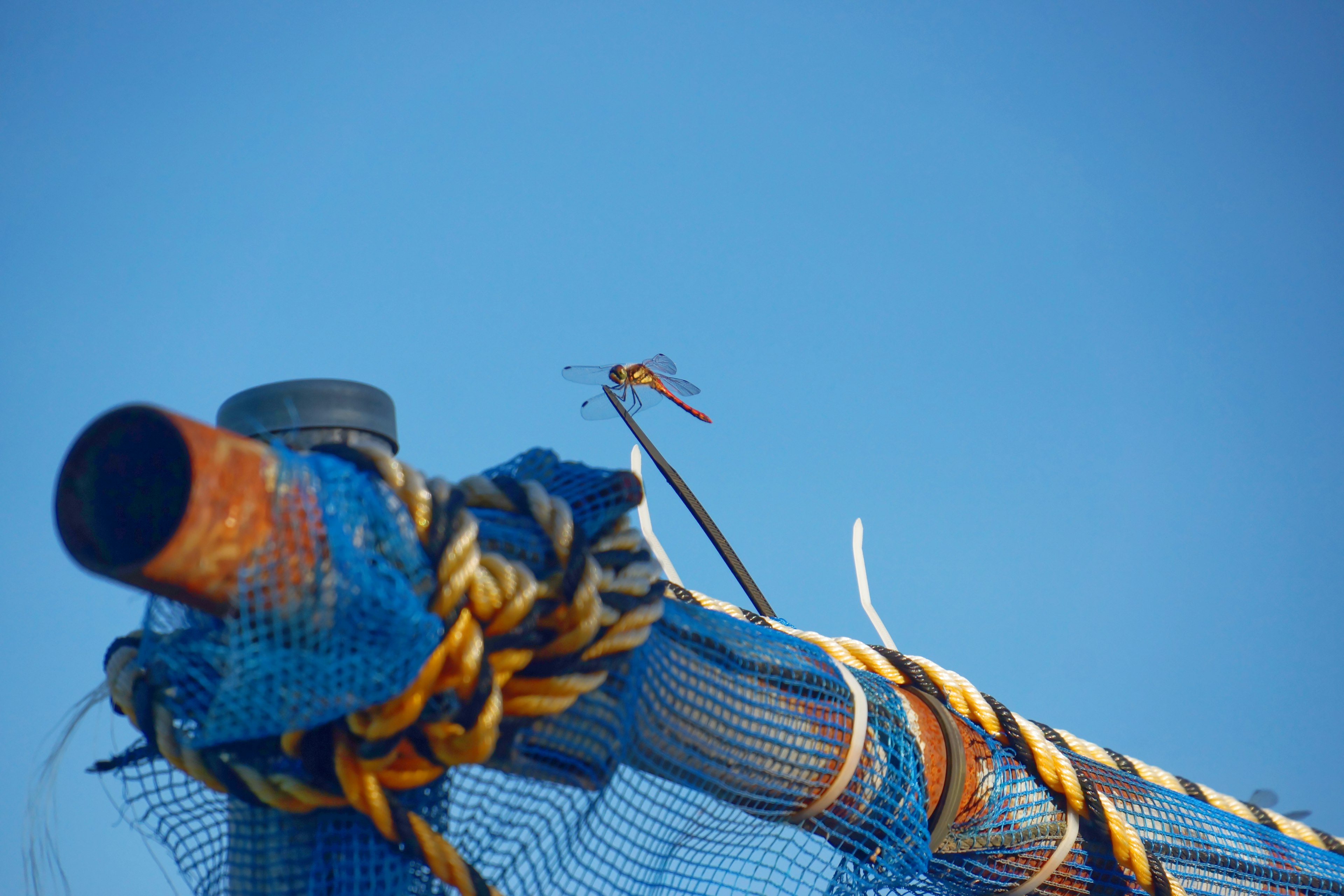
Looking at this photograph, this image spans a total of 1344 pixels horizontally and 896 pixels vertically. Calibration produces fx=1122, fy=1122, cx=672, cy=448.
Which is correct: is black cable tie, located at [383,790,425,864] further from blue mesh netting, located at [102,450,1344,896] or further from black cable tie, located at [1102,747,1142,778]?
black cable tie, located at [1102,747,1142,778]

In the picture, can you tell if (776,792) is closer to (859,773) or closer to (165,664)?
(859,773)

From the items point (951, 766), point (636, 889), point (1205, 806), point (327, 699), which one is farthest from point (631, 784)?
point (1205, 806)

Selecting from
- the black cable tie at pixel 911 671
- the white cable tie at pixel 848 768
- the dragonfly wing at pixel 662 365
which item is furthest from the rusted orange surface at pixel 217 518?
the dragonfly wing at pixel 662 365

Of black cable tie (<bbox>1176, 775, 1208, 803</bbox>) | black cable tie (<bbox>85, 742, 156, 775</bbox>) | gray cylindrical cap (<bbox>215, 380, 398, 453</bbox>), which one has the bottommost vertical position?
black cable tie (<bbox>85, 742, 156, 775</bbox>)

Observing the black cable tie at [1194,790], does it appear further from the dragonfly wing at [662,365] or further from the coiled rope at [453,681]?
the dragonfly wing at [662,365]

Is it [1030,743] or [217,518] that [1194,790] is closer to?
[1030,743]

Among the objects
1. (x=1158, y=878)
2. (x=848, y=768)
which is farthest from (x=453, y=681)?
Result: (x=1158, y=878)

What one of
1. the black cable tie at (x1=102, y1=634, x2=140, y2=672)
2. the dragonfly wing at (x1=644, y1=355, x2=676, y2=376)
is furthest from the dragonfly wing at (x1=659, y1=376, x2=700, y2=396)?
the black cable tie at (x1=102, y1=634, x2=140, y2=672)

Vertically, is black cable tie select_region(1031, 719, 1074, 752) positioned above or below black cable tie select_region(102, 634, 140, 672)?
above
